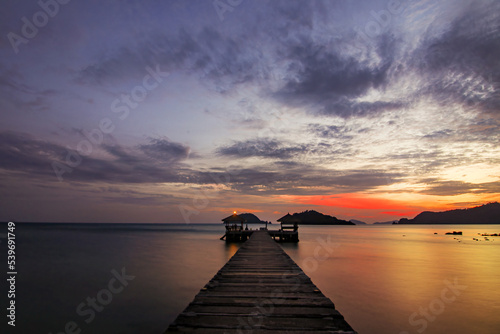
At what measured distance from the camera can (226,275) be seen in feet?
27.8

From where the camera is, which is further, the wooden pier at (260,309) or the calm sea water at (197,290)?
the calm sea water at (197,290)

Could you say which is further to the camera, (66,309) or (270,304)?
(66,309)

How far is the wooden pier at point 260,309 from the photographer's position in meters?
4.59

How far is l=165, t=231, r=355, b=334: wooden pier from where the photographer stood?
15.1ft

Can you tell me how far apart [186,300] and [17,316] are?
6192mm

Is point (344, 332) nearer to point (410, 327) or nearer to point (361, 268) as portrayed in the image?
point (410, 327)

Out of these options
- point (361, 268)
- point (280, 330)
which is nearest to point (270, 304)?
point (280, 330)

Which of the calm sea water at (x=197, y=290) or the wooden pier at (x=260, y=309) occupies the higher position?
the wooden pier at (x=260, y=309)

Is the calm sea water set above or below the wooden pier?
below

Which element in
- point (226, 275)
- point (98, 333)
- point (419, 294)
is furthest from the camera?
point (419, 294)

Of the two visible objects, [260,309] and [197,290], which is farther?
[197,290]

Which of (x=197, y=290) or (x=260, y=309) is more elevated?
(x=260, y=309)

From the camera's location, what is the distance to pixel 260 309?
5.38 metres

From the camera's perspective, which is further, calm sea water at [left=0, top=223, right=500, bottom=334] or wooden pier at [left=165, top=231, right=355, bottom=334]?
calm sea water at [left=0, top=223, right=500, bottom=334]
